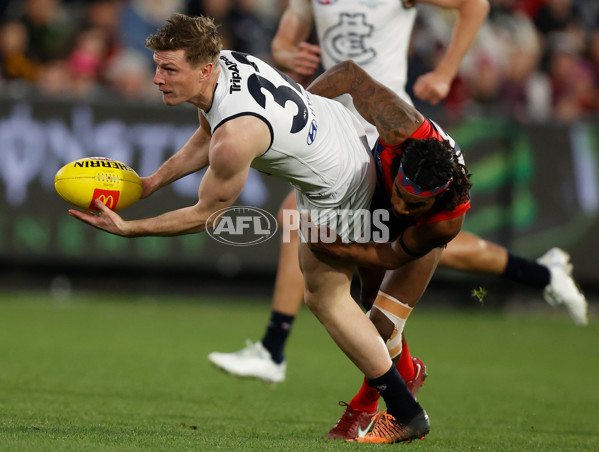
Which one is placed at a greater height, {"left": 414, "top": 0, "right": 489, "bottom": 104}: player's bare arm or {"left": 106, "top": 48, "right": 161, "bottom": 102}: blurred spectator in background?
{"left": 414, "top": 0, "right": 489, "bottom": 104}: player's bare arm

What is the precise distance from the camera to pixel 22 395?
5453mm

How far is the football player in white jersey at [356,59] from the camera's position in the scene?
5.90 meters

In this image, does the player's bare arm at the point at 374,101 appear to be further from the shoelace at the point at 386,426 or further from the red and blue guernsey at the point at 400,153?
the shoelace at the point at 386,426

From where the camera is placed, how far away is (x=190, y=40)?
4227 mm

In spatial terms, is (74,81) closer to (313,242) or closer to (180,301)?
(180,301)

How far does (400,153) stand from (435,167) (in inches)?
13.6

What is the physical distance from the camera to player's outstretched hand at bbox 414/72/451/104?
18.5ft

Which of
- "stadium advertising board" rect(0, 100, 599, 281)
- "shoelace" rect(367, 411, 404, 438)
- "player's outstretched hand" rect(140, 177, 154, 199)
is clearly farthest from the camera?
"stadium advertising board" rect(0, 100, 599, 281)

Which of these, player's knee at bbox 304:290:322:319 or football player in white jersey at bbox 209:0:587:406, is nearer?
player's knee at bbox 304:290:322:319

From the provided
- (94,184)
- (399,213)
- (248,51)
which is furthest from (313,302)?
(248,51)

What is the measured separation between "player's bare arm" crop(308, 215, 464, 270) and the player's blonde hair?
1024mm

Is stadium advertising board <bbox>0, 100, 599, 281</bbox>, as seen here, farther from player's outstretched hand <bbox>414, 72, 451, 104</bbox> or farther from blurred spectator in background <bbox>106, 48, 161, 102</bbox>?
player's outstretched hand <bbox>414, 72, 451, 104</bbox>

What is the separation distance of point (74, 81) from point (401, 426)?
7.72 metres

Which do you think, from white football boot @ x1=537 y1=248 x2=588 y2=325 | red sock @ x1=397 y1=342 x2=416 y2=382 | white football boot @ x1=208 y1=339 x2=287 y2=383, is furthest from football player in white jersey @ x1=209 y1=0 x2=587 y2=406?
red sock @ x1=397 y1=342 x2=416 y2=382
